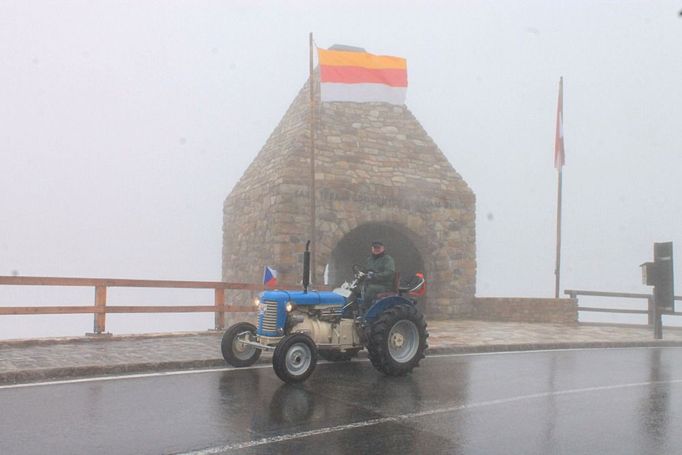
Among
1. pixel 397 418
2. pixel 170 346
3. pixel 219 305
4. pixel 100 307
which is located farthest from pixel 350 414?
pixel 219 305

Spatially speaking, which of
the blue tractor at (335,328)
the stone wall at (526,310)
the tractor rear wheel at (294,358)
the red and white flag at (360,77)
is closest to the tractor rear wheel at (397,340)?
the blue tractor at (335,328)

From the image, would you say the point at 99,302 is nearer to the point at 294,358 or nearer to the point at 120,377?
the point at 120,377

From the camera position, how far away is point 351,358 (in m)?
9.24

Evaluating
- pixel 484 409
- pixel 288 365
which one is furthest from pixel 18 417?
pixel 484 409

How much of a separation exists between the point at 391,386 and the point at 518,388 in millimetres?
1439

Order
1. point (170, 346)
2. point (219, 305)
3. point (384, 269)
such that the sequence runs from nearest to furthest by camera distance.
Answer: point (384, 269) → point (170, 346) → point (219, 305)

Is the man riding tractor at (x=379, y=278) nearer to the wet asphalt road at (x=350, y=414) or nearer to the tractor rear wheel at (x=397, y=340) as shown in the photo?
the tractor rear wheel at (x=397, y=340)

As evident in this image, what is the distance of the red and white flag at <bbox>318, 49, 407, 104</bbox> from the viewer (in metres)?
13.6

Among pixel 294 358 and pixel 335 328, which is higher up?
pixel 335 328

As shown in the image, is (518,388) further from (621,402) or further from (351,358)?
(351,358)

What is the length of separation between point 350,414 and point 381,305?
261 centimetres

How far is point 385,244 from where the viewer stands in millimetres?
19266

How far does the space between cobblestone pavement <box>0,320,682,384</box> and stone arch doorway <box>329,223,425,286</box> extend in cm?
409

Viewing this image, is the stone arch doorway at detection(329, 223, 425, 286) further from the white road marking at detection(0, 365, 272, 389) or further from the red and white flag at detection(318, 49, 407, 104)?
the white road marking at detection(0, 365, 272, 389)
